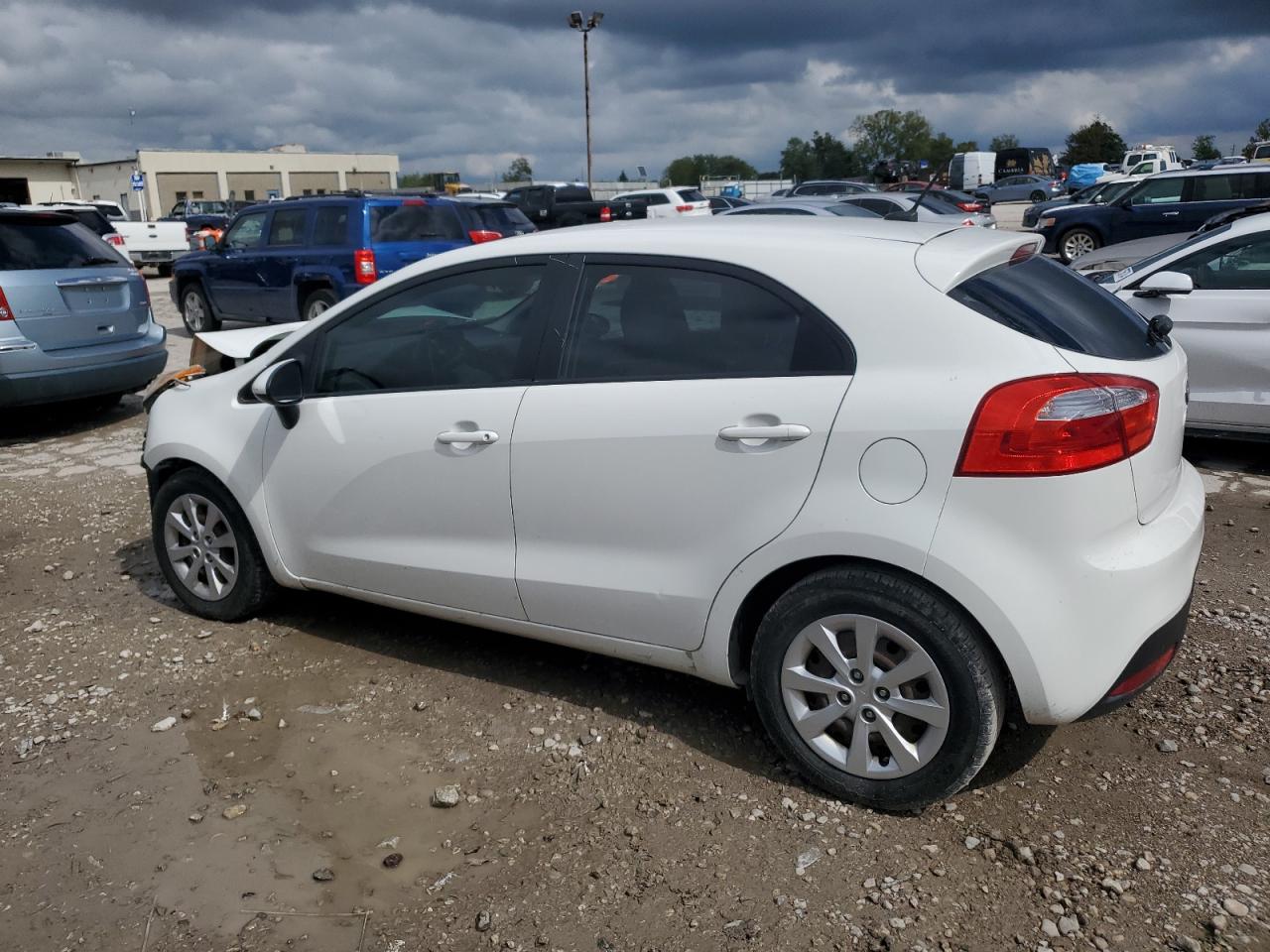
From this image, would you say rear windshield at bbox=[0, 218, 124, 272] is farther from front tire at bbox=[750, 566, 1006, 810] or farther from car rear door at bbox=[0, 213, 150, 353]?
front tire at bbox=[750, 566, 1006, 810]

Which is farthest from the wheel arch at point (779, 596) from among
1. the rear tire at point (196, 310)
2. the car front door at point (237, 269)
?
the rear tire at point (196, 310)

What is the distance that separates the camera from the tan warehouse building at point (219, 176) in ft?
223

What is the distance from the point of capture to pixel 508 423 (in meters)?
3.59

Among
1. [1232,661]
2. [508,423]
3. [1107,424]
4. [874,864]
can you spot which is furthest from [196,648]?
[1232,661]

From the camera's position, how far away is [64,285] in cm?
816

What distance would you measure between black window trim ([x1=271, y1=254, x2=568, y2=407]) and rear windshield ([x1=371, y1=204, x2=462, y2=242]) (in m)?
7.79

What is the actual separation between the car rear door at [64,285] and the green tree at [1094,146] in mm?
83218

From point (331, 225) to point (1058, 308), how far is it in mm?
10202

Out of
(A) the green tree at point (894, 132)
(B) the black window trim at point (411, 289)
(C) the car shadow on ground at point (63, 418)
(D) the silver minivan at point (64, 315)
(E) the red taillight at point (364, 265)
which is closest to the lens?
(B) the black window trim at point (411, 289)

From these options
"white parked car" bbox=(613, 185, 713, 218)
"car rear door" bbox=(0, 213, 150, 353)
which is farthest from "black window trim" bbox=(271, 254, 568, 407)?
"white parked car" bbox=(613, 185, 713, 218)

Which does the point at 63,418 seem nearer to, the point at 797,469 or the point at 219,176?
the point at 797,469

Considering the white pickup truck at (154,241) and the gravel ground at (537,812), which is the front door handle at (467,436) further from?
the white pickup truck at (154,241)

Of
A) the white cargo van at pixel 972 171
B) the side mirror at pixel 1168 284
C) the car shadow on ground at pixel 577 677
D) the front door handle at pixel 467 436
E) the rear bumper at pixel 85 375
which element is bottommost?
the car shadow on ground at pixel 577 677

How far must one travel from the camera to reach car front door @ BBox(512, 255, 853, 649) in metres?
3.10
